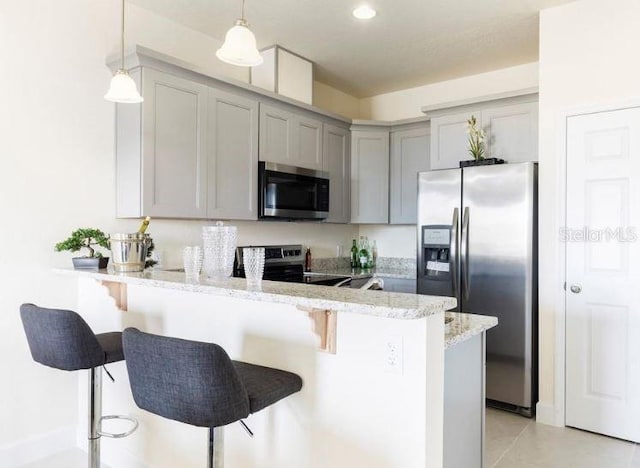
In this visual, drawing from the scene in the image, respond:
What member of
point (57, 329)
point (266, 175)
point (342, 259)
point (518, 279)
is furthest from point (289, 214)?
point (57, 329)

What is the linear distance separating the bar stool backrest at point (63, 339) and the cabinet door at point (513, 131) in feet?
10.5

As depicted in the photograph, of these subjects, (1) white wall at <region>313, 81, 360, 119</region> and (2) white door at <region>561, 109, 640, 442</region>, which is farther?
(1) white wall at <region>313, 81, 360, 119</region>

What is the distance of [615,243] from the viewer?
290 cm

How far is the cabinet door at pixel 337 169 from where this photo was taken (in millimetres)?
4258

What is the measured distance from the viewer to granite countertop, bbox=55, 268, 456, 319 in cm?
135

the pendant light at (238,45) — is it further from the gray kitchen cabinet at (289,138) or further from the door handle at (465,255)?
the door handle at (465,255)

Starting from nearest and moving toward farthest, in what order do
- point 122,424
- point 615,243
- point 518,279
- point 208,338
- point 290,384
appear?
point 290,384 < point 208,338 < point 122,424 < point 615,243 < point 518,279

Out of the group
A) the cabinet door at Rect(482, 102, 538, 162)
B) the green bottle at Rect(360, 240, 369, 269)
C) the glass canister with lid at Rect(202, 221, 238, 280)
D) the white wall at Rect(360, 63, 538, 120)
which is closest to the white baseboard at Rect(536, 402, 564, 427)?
the cabinet door at Rect(482, 102, 538, 162)

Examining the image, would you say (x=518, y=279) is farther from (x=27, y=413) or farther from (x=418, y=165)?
(x=27, y=413)

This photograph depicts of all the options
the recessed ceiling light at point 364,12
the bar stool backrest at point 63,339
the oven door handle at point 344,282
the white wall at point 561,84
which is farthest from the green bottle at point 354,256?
the bar stool backrest at point 63,339

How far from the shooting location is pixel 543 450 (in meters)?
2.76

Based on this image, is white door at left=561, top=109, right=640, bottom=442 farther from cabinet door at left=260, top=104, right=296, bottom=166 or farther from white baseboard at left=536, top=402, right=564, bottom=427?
cabinet door at left=260, top=104, right=296, bottom=166

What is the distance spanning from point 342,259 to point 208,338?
3.00 metres

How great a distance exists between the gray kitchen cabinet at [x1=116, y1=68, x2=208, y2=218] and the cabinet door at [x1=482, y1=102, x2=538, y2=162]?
228 cm
